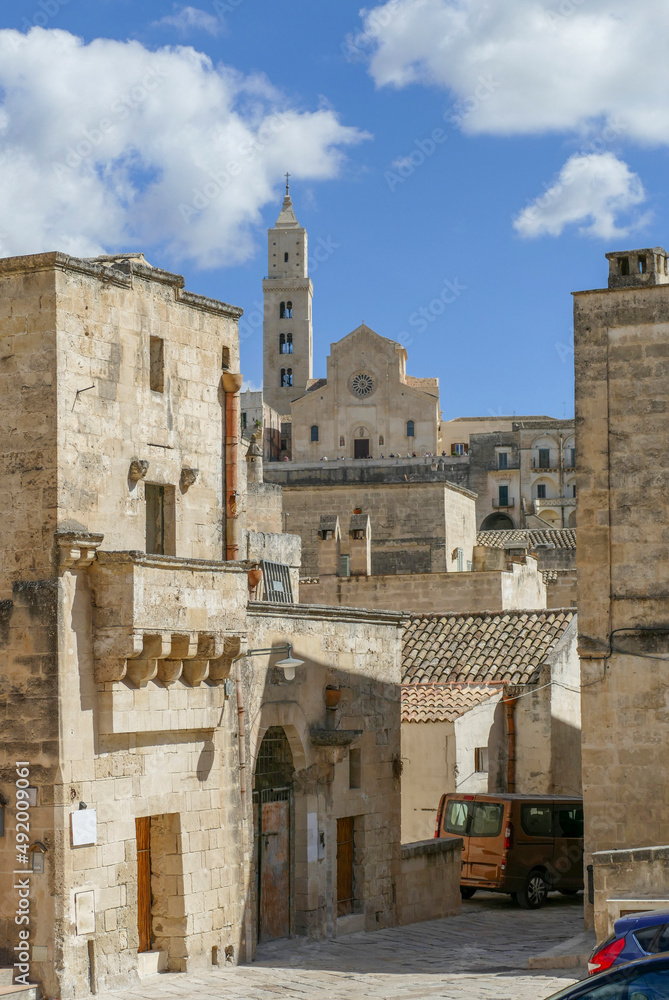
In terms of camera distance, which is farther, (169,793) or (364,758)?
(364,758)

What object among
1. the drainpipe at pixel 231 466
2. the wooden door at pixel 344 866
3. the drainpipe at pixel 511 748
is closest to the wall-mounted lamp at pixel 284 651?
the drainpipe at pixel 231 466

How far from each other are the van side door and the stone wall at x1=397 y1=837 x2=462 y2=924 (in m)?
1.60

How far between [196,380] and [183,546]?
210cm

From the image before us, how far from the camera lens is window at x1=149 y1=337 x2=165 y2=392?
17094mm

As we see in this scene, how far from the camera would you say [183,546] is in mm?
17438

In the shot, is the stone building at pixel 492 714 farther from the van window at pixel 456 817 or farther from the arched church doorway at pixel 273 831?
the arched church doorway at pixel 273 831

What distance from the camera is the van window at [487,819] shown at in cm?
2244

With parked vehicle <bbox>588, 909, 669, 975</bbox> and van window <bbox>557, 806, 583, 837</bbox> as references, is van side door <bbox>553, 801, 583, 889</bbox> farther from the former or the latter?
parked vehicle <bbox>588, 909, 669, 975</bbox>

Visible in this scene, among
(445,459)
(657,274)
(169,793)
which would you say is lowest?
(169,793)

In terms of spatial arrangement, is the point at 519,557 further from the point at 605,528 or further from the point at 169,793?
the point at 169,793

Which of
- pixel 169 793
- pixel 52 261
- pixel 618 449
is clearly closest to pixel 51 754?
pixel 169 793

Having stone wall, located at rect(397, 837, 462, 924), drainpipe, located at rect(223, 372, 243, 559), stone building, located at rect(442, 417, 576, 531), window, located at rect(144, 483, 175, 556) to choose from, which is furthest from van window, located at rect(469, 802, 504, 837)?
stone building, located at rect(442, 417, 576, 531)

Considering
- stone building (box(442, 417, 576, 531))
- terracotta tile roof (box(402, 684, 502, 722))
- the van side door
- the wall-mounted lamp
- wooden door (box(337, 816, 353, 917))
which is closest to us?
the wall-mounted lamp

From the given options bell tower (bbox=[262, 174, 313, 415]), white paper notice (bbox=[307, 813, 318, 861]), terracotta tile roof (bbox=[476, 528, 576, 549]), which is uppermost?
bell tower (bbox=[262, 174, 313, 415])
